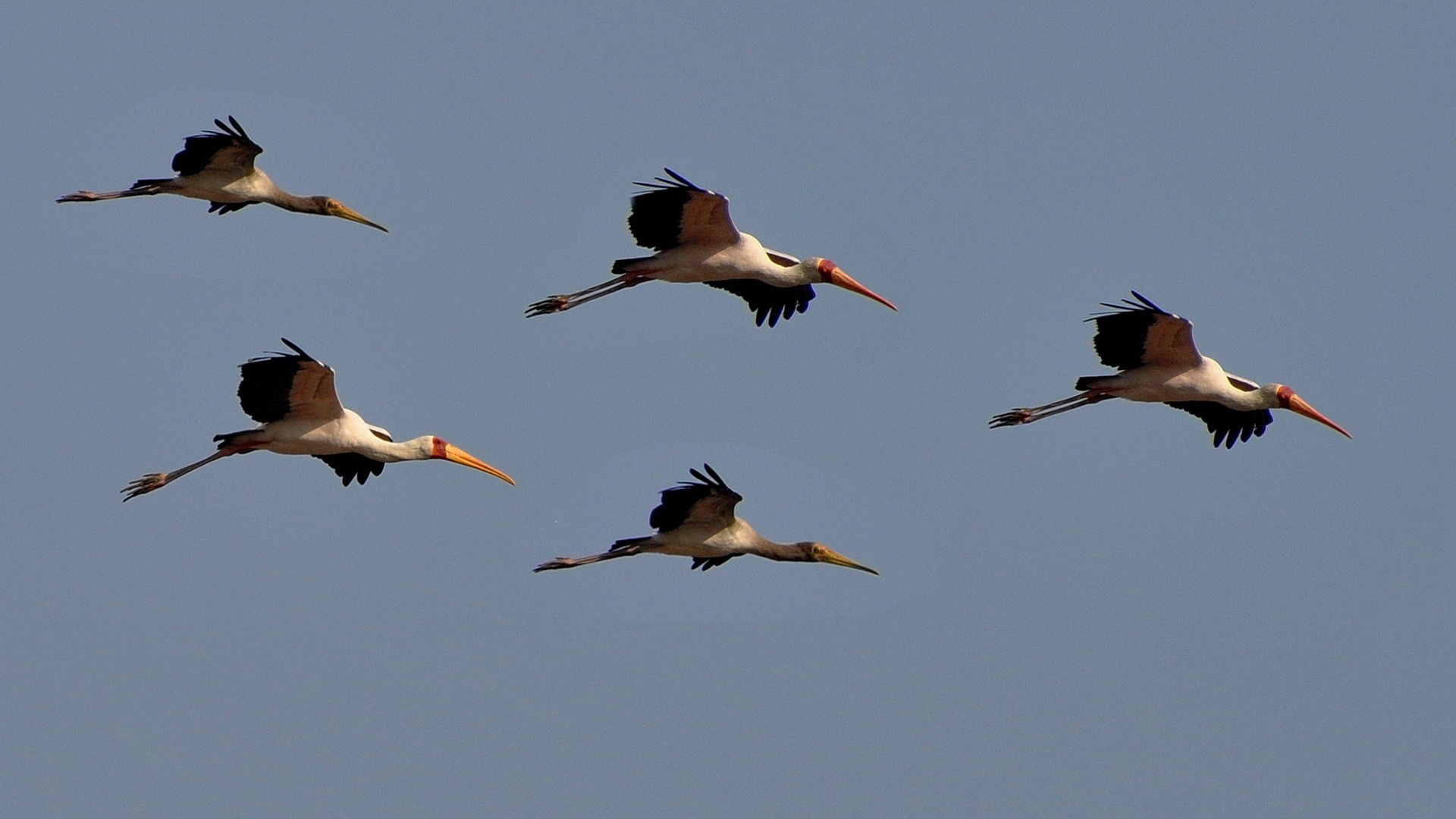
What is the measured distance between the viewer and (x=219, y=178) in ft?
107

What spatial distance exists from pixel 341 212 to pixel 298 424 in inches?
178

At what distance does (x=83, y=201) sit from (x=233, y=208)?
177cm

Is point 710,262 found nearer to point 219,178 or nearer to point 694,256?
point 694,256

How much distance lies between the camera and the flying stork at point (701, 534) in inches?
1203

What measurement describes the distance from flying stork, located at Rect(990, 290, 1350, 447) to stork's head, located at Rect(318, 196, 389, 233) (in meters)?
8.01

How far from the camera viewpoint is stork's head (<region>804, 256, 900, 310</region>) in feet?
110

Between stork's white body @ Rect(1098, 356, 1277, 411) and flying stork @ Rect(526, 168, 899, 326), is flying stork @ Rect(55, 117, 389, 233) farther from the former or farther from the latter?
stork's white body @ Rect(1098, 356, 1277, 411)

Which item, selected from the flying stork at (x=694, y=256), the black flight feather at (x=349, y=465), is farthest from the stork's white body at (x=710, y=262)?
the black flight feather at (x=349, y=465)

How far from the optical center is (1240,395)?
110ft

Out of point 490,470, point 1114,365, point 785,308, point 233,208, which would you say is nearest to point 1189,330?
point 1114,365

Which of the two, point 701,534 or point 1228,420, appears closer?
point 701,534

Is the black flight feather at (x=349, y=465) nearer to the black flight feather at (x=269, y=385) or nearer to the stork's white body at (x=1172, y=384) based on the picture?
the black flight feather at (x=269, y=385)

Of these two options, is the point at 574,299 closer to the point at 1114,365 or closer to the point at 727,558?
the point at 727,558

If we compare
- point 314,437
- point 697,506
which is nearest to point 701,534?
point 697,506
